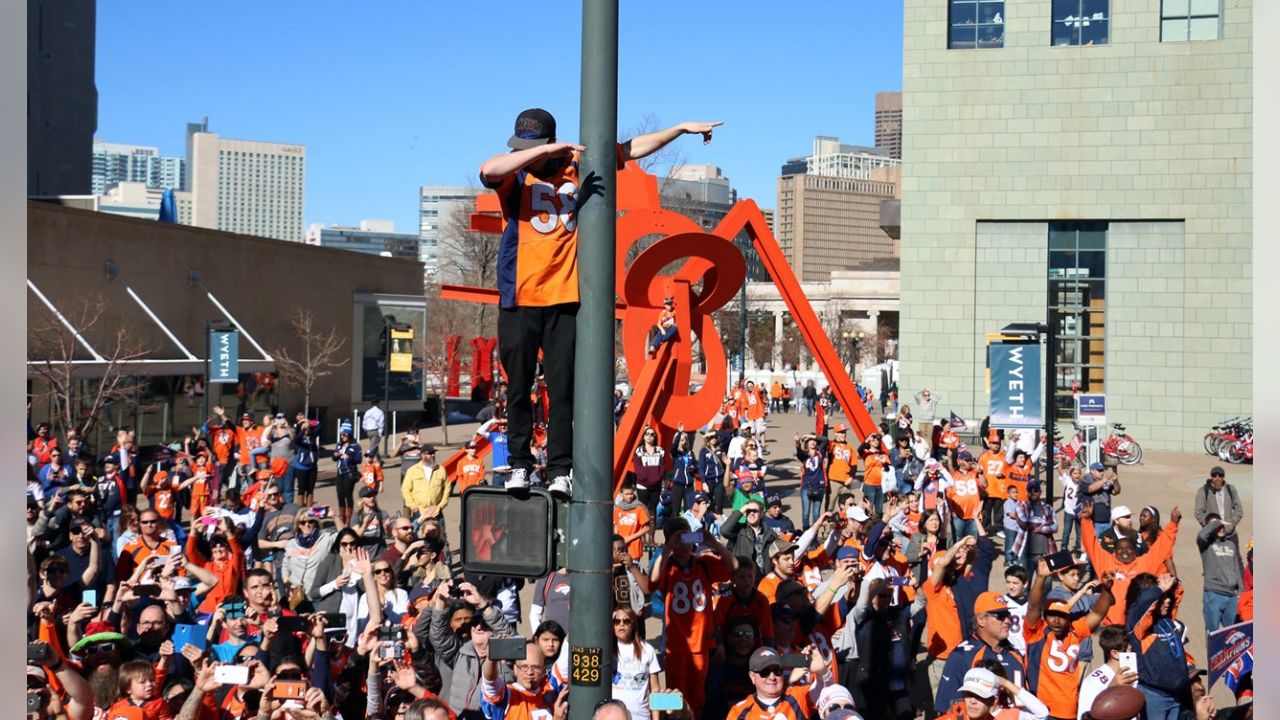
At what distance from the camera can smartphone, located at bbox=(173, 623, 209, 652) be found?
887 cm

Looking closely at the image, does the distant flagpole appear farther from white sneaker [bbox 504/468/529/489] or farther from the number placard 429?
the number placard 429

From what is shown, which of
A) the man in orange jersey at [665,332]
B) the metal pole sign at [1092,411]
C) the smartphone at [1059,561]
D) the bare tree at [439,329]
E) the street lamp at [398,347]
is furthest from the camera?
the bare tree at [439,329]

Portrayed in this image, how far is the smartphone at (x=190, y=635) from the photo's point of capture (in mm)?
8867

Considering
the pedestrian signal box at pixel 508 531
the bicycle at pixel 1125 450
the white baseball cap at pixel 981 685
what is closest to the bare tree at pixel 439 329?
the bicycle at pixel 1125 450

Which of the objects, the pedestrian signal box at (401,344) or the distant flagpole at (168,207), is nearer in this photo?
the pedestrian signal box at (401,344)

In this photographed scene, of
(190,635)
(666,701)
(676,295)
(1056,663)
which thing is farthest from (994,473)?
(666,701)

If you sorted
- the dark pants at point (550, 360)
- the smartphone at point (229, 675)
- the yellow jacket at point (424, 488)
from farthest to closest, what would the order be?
the yellow jacket at point (424, 488) < the smartphone at point (229, 675) < the dark pants at point (550, 360)

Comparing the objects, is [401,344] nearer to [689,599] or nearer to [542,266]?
[689,599]

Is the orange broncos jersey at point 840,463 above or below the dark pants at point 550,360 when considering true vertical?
below

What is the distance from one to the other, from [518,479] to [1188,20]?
43.9 metres

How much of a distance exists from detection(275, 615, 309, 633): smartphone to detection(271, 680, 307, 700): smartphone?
52.9 inches

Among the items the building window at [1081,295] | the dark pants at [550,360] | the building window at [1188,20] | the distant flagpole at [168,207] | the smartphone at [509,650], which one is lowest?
the smartphone at [509,650]

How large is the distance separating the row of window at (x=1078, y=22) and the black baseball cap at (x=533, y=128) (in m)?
42.2

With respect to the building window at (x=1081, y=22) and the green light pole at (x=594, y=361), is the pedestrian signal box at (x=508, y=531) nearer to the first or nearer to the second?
the green light pole at (x=594, y=361)
